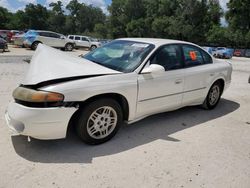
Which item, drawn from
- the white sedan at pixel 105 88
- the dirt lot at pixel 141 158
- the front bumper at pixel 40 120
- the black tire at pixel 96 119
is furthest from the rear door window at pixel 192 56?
the front bumper at pixel 40 120

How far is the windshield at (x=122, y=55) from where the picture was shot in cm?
402

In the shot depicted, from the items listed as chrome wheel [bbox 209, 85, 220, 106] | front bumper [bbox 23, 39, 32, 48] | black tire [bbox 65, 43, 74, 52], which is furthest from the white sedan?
black tire [bbox 65, 43, 74, 52]

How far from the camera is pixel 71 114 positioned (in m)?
3.29

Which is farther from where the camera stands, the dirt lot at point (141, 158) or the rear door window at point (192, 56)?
the rear door window at point (192, 56)

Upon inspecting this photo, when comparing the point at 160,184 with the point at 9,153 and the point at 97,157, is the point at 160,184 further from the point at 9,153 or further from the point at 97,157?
the point at 9,153

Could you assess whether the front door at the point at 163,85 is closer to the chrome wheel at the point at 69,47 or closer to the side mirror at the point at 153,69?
the side mirror at the point at 153,69

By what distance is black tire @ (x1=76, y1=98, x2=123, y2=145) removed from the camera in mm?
3442

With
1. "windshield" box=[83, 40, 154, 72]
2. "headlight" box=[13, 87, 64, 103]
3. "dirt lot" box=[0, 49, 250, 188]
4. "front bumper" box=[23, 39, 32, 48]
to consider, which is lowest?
"dirt lot" box=[0, 49, 250, 188]

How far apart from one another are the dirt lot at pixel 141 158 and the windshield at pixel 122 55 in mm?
1097

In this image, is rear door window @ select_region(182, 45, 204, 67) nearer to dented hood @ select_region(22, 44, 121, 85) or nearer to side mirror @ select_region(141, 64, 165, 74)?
side mirror @ select_region(141, 64, 165, 74)

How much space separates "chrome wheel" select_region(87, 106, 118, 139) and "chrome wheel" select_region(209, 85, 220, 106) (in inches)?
107

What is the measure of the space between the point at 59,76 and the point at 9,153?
1.19 m

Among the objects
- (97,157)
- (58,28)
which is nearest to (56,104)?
(97,157)

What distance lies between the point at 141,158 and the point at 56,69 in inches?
65.1
